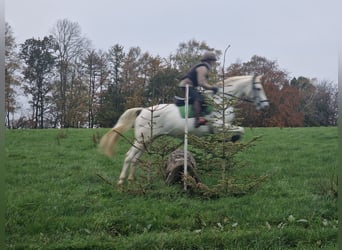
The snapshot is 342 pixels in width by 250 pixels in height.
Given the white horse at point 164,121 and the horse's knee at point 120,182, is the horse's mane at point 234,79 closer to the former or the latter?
the white horse at point 164,121

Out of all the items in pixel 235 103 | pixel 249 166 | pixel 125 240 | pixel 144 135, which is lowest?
pixel 125 240

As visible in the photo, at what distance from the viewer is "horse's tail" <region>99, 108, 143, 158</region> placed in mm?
4273

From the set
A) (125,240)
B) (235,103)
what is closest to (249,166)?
(235,103)

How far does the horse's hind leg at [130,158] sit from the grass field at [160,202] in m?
0.07

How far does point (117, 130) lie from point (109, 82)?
52cm

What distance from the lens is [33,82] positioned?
3971 mm

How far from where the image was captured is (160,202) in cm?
413

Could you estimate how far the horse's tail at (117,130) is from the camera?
14.0 feet

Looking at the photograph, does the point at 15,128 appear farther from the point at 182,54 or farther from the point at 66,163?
the point at 182,54

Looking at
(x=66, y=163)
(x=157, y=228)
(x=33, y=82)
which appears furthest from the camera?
(x=66, y=163)

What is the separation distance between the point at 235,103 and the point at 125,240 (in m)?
1.75

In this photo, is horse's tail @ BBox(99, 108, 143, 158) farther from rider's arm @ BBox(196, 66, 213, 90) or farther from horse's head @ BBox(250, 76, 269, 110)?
horse's head @ BBox(250, 76, 269, 110)

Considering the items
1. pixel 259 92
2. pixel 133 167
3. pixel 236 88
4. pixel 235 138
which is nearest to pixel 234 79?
pixel 236 88

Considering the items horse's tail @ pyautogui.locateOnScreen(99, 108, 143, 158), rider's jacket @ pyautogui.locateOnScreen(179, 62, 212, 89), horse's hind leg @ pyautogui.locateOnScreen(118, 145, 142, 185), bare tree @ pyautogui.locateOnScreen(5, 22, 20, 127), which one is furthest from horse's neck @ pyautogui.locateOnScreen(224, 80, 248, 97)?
bare tree @ pyautogui.locateOnScreen(5, 22, 20, 127)
